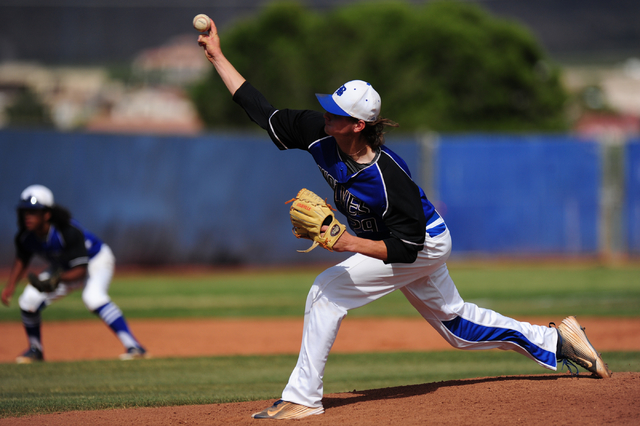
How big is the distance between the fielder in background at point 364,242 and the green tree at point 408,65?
22.3 m

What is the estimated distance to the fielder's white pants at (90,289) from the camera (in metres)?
7.25

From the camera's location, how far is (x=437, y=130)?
1085 inches

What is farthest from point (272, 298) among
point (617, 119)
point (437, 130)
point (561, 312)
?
point (617, 119)

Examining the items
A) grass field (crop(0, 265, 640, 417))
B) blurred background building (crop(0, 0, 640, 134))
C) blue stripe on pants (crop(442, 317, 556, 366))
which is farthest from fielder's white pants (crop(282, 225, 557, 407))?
blurred background building (crop(0, 0, 640, 134))

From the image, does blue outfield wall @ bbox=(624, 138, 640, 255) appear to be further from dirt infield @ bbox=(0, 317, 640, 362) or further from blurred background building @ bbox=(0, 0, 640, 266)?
dirt infield @ bbox=(0, 317, 640, 362)

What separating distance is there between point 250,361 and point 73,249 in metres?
2.15

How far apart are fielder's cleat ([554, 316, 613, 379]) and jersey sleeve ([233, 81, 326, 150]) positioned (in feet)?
6.98

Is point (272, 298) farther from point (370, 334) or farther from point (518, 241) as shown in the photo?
point (518, 241)

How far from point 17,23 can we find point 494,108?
1491 inches

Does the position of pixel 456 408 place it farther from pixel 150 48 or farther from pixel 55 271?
pixel 150 48

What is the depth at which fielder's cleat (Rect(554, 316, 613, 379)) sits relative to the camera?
473 centimetres

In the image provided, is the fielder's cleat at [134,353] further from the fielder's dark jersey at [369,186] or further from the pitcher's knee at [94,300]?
the fielder's dark jersey at [369,186]

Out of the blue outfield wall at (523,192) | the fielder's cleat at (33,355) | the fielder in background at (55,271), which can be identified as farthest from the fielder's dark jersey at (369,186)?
the blue outfield wall at (523,192)

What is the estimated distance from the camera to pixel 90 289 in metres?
7.35
